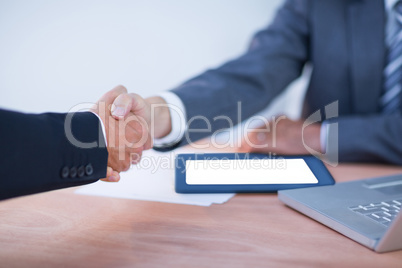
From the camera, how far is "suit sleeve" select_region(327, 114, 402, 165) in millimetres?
830

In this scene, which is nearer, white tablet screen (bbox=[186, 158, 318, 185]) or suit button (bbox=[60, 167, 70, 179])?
suit button (bbox=[60, 167, 70, 179])

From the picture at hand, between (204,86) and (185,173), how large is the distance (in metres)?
0.30

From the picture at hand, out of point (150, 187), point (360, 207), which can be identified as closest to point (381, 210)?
point (360, 207)

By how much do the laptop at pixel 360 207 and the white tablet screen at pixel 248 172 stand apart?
0.20 feet

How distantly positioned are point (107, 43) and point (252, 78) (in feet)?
2.50

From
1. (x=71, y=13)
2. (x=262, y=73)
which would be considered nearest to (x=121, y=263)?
(x=262, y=73)

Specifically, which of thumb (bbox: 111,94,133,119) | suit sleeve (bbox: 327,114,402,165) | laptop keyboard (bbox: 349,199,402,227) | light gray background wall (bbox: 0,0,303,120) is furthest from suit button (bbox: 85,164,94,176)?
light gray background wall (bbox: 0,0,303,120)

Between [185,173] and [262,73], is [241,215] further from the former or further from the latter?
[262,73]

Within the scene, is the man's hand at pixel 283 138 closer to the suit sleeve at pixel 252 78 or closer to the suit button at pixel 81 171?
the suit sleeve at pixel 252 78

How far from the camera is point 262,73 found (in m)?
1.03

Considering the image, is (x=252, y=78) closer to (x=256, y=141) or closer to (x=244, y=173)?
(x=256, y=141)

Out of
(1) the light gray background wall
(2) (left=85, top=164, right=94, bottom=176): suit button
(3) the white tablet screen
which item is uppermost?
(1) the light gray background wall

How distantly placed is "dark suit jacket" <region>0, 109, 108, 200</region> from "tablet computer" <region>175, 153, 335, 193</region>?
167 mm

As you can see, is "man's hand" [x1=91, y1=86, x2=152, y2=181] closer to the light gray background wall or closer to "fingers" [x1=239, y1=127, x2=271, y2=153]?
"fingers" [x1=239, y1=127, x2=271, y2=153]
